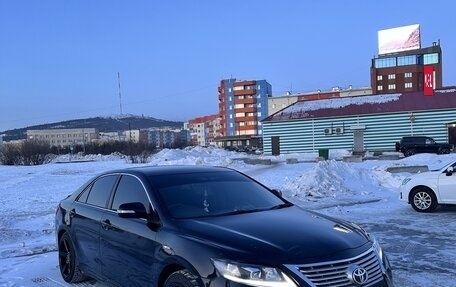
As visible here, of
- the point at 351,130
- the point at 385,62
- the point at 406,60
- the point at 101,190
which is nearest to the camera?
the point at 101,190

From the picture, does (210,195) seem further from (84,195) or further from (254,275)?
(84,195)

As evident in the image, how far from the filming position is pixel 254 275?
3.76 meters

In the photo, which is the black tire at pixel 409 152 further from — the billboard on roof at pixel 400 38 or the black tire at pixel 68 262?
the billboard on roof at pixel 400 38

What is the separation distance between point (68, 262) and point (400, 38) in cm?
10028

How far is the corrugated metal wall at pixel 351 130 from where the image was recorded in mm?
44531

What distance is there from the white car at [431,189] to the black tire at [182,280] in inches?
373

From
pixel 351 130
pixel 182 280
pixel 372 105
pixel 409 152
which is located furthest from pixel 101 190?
pixel 372 105

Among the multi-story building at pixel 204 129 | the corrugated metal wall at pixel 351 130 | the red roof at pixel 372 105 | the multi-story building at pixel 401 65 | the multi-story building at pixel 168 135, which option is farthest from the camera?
the multi-story building at pixel 204 129

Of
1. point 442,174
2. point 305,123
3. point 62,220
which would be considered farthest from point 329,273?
point 305,123

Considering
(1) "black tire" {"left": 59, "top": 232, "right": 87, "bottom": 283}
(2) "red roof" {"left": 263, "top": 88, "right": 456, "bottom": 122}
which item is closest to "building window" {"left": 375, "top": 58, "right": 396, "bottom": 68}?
(2) "red roof" {"left": 263, "top": 88, "right": 456, "bottom": 122}

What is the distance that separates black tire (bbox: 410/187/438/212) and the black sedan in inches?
295

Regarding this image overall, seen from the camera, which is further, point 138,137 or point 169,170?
point 138,137

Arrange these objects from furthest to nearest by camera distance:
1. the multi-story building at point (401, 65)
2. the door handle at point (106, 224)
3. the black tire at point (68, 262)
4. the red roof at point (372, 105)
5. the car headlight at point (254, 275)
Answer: the multi-story building at point (401, 65), the red roof at point (372, 105), the black tire at point (68, 262), the door handle at point (106, 224), the car headlight at point (254, 275)

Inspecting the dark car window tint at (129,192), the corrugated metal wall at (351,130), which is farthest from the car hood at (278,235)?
the corrugated metal wall at (351,130)
